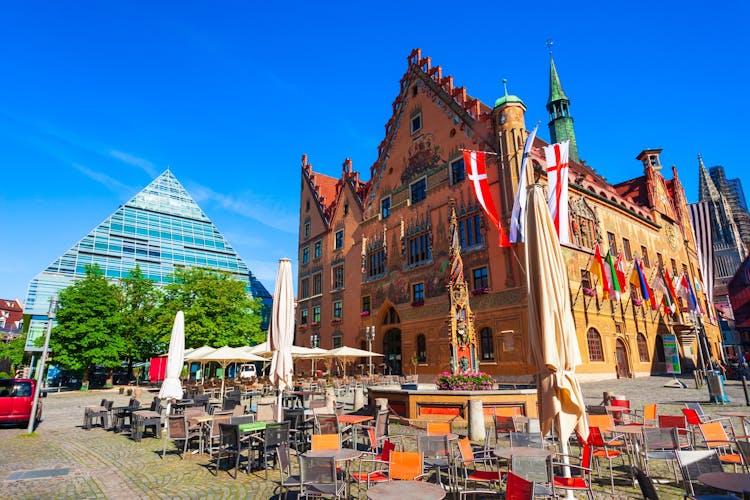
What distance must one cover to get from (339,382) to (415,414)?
11.3m

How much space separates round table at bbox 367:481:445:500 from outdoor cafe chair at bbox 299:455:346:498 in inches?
37.5

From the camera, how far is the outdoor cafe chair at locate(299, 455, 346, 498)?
205 inches

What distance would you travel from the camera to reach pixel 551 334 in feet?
18.7

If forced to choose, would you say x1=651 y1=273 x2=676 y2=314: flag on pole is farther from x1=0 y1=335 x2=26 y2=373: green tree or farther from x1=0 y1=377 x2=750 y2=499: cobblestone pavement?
x1=0 y1=335 x2=26 y2=373: green tree

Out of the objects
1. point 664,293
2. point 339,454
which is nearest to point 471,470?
point 339,454

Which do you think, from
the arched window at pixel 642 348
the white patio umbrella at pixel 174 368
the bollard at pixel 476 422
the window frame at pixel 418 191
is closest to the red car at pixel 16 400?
the white patio umbrella at pixel 174 368

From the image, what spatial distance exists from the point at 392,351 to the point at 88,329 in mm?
22468

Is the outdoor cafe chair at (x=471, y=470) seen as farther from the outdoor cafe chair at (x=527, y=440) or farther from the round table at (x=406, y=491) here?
the round table at (x=406, y=491)

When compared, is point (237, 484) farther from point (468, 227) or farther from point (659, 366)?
point (659, 366)

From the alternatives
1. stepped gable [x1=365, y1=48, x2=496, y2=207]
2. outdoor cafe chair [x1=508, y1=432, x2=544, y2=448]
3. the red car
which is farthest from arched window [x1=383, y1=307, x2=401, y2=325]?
outdoor cafe chair [x1=508, y1=432, x2=544, y2=448]

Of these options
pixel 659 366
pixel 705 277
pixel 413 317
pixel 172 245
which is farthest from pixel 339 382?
pixel 172 245

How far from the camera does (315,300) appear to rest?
38.8 m

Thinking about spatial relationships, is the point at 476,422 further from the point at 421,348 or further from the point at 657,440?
the point at 421,348

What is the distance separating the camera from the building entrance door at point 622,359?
81.7 ft
